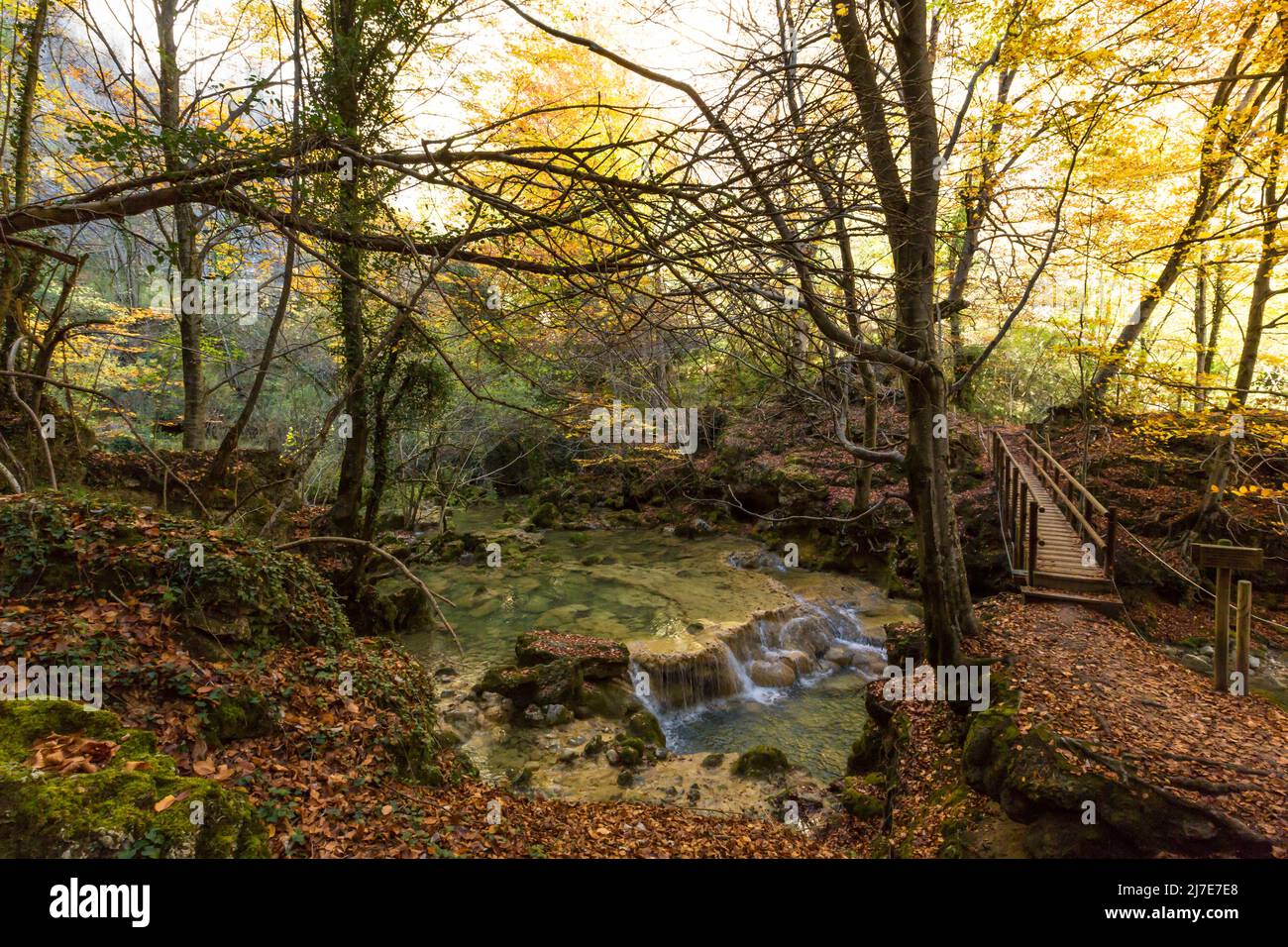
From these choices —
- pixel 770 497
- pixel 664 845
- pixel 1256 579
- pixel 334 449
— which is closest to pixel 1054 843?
pixel 664 845

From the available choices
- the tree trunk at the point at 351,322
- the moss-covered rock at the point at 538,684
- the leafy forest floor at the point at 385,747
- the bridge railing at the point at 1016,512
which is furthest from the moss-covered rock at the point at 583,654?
the bridge railing at the point at 1016,512

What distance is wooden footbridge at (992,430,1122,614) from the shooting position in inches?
322

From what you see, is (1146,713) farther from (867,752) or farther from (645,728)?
(645,728)

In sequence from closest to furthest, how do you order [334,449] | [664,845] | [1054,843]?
[1054,843] < [664,845] < [334,449]

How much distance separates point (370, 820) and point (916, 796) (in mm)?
4792

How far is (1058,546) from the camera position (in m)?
9.75

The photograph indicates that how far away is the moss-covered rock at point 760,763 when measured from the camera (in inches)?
291

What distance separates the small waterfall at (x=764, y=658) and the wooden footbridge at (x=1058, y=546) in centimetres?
328

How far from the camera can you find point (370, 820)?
13.0 ft

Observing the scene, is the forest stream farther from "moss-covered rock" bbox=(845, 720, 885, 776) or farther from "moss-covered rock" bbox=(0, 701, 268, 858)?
"moss-covered rock" bbox=(0, 701, 268, 858)

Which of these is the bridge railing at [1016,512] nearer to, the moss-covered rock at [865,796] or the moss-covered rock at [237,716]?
the moss-covered rock at [865,796]

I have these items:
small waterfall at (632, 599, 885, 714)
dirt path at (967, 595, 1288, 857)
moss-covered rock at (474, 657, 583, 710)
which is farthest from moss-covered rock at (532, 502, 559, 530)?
dirt path at (967, 595, 1288, 857)

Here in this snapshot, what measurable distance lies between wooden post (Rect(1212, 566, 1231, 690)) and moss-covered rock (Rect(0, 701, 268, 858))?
31.2 ft

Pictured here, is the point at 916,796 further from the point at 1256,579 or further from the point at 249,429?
the point at 249,429
